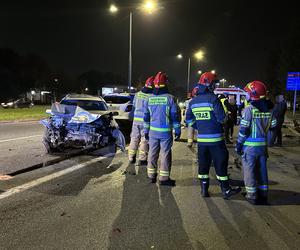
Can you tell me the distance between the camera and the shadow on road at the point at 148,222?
188 inches

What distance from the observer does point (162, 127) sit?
762cm

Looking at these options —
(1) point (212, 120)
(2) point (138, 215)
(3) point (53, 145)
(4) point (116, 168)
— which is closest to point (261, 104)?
(1) point (212, 120)

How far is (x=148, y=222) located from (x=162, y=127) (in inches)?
97.4

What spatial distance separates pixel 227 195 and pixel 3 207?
134 inches

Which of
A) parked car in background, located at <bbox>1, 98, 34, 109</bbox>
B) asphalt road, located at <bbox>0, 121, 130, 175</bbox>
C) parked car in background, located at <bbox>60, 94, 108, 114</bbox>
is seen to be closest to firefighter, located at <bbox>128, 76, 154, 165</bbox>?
asphalt road, located at <bbox>0, 121, 130, 175</bbox>

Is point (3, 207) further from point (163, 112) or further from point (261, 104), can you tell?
point (261, 104)

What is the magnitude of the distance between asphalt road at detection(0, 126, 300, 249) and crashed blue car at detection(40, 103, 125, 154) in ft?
6.61

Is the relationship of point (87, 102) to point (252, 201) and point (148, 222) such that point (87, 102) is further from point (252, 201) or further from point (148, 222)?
point (148, 222)

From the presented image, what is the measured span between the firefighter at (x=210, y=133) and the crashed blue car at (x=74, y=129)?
4.36m

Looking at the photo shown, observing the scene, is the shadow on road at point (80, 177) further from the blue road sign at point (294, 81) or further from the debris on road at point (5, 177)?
the blue road sign at point (294, 81)

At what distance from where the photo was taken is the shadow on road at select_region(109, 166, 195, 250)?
15.6 ft

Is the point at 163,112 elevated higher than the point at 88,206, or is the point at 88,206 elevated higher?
the point at 163,112

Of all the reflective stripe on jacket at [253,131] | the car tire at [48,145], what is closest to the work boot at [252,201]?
the reflective stripe on jacket at [253,131]

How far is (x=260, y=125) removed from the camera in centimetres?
657
